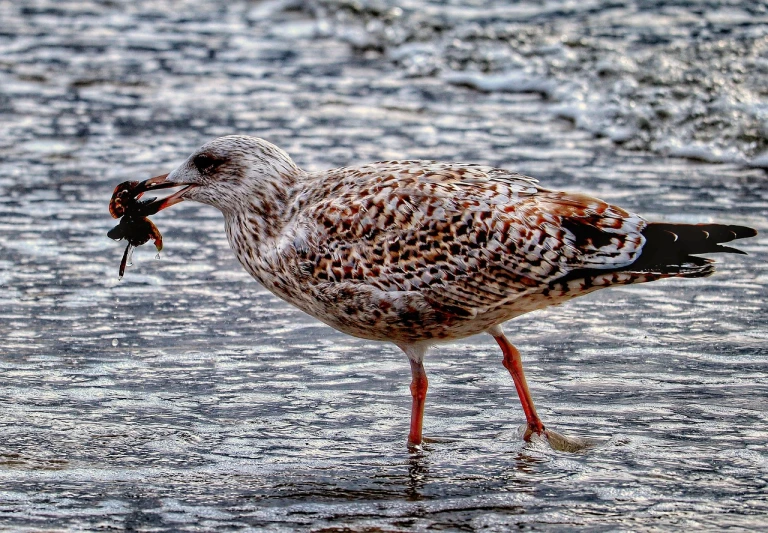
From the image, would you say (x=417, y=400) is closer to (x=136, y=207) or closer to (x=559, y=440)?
(x=559, y=440)

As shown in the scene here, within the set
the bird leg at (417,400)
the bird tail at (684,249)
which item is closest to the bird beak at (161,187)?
the bird leg at (417,400)

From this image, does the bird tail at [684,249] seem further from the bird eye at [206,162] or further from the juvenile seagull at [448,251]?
the bird eye at [206,162]

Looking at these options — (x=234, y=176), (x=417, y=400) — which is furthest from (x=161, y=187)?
(x=417, y=400)

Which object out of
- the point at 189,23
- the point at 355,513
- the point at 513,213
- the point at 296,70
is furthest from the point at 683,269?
the point at 189,23

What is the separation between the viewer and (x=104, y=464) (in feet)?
19.8

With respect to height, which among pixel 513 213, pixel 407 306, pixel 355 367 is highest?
pixel 513 213

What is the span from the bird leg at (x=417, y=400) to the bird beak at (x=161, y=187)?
1.52 meters

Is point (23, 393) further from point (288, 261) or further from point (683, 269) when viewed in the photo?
point (683, 269)

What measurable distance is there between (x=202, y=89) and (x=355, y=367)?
25.7ft

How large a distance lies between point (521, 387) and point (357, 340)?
5.16 ft

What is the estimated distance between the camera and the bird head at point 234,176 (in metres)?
6.74

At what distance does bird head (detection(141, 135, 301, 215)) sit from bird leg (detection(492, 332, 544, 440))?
55.0 inches

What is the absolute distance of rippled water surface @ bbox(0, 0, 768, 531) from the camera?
573 cm

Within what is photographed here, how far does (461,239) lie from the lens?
6.23 meters
